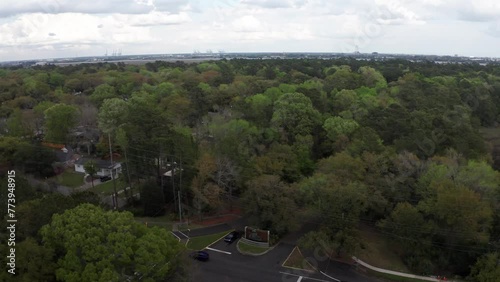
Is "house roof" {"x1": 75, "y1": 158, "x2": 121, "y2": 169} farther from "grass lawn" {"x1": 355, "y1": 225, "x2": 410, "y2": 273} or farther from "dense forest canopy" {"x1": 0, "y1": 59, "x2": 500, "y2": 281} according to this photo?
"grass lawn" {"x1": 355, "y1": 225, "x2": 410, "y2": 273}

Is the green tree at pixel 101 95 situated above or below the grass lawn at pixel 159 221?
above

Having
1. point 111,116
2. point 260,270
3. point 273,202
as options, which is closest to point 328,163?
point 273,202

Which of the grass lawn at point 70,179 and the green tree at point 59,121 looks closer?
the grass lawn at point 70,179

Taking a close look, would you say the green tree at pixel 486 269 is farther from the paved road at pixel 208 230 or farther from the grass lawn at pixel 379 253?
the paved road at pixel 208 230

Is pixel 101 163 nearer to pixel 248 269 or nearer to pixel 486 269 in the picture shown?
pixel 248 269

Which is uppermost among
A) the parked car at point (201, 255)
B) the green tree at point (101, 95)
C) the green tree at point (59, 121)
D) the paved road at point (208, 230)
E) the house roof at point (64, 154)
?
the green tree at point (101, 95)

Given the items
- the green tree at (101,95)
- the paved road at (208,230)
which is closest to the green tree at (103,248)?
the paved road at (208,230)

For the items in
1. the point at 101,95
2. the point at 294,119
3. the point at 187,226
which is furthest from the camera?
the point at 101,95
